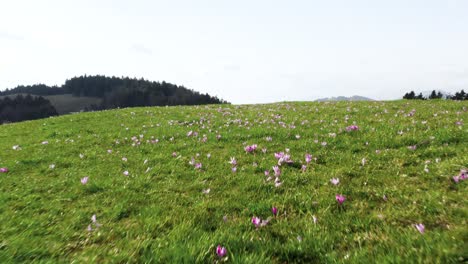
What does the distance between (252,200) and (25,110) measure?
168608 millimetres

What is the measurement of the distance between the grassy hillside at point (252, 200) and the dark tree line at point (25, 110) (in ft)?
499

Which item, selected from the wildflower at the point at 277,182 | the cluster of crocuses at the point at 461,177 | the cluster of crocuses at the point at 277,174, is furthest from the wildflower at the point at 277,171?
the cluster of crocuses at the point at 461,177

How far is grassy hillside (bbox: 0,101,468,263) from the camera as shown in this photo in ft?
12.6

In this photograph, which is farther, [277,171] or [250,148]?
[250,148]

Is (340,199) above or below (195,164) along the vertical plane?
above

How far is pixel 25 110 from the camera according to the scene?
136m

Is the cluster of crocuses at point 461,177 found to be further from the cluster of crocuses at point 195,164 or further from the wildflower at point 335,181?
the cluster of crocuses at point 195,164

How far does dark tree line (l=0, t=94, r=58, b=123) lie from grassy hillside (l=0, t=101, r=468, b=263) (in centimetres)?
15202

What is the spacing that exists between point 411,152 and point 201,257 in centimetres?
704

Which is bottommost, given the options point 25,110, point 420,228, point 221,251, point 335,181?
point 25,110

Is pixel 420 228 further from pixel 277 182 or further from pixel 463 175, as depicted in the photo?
pixel 277 182

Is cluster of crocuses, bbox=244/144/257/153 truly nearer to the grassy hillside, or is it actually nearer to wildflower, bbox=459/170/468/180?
the grassy hillside

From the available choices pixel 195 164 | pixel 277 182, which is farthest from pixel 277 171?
pixel 195 164

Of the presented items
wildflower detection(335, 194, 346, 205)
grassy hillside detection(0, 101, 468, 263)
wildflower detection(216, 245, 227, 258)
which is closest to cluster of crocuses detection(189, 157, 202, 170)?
grassy hillside detection(0, 101, 468, 263)
